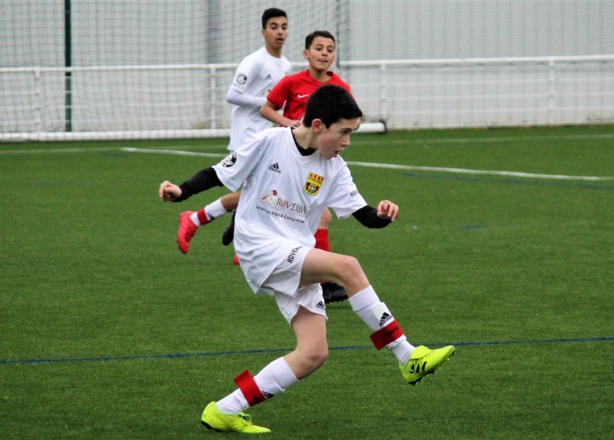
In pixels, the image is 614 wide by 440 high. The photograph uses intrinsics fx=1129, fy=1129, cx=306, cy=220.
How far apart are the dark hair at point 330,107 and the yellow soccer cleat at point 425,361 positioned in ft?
3.31

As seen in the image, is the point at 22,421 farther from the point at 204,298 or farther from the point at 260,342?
the point at 204,298

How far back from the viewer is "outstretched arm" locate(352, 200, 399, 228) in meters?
4.75

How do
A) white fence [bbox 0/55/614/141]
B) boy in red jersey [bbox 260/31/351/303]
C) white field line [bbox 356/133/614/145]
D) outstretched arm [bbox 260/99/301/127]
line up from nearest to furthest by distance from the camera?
boy in red jersey [bbox 260/31/351/303] → outstretched arm [bbox 260/99/301/127] → white field line [bbox 356/133/614/145] → white fence [bbox 0/55/614/141]

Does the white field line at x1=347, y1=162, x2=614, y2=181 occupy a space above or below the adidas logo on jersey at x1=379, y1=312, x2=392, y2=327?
above

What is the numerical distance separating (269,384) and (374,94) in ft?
62.0

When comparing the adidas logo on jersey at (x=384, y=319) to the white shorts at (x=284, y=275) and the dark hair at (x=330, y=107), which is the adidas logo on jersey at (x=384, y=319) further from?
the dark hair at (x=330, y=107)

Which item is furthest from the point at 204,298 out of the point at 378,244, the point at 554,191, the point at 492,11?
the point at 492,11

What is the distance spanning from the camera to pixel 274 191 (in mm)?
4793

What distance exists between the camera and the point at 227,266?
28.7 feet

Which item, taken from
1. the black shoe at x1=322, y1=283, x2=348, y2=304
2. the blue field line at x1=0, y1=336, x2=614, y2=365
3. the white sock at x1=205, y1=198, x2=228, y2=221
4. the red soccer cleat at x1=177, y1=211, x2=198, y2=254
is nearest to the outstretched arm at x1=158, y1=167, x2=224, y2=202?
the blue field line at x1=0, y1=336, x2=614, y2=365

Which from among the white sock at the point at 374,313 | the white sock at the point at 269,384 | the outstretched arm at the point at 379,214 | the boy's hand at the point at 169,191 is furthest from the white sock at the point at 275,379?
the boy's hand at the point at 169,191

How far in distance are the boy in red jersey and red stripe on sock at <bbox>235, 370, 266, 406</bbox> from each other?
2.80 metres

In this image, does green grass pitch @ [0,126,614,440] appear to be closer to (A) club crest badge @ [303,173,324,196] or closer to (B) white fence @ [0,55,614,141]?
(A) club crest badge @ [303,173,324,196]

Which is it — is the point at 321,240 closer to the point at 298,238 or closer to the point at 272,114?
the point at 272,114
